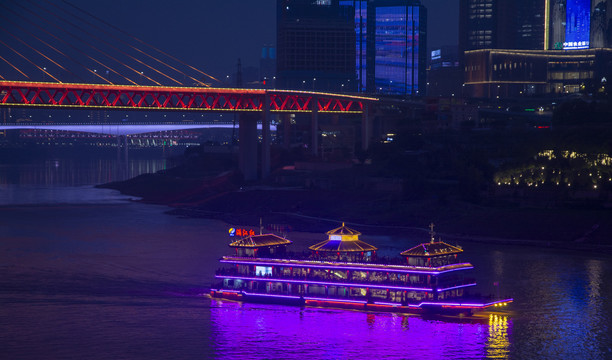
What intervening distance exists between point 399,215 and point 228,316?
37.7 meters

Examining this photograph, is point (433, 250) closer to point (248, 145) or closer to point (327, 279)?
point (327, 279)

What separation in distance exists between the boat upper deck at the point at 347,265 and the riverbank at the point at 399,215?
25.1 m

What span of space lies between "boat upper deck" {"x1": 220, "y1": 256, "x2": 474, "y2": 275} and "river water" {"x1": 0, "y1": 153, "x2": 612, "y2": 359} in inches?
91.6

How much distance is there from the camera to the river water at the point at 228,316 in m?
36.9

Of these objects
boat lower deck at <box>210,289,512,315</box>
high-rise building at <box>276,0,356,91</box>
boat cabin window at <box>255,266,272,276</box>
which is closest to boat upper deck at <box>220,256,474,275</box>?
boat cabin window at <box>255,266,272,276</box>

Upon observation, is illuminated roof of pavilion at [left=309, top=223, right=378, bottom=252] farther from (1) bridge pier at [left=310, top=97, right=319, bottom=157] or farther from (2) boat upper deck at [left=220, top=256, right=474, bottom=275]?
(1) bridge pier at [left=310, top=97, right=319, bottom=157]

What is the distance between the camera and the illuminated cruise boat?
42.3m

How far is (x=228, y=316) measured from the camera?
42438 mm

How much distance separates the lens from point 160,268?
176 feet

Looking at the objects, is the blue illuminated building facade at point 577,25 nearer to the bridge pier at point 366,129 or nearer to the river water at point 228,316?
the bridge pier at point 366,129

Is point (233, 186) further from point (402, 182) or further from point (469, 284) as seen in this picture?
point (469, 284)

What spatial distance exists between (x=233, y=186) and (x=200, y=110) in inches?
552

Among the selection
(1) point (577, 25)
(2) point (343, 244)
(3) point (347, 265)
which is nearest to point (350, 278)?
(3) point (347, 265)

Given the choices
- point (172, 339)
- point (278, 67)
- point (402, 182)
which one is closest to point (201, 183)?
point (402, 182)
